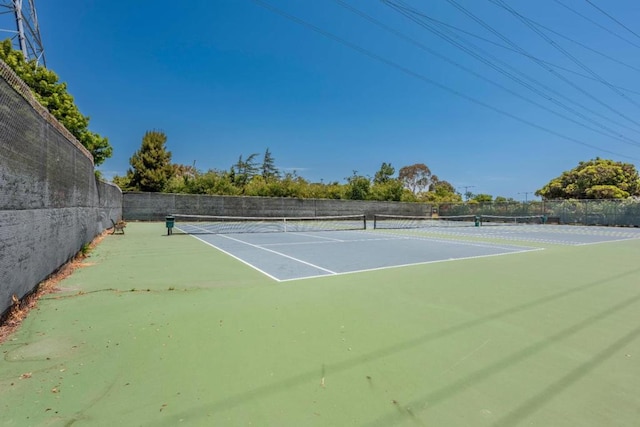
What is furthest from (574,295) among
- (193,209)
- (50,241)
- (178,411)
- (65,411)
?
(193,209)

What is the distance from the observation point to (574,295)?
5.03 metres

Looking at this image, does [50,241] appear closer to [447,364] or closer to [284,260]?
[284,260]

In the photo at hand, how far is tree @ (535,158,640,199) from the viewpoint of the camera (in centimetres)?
3544

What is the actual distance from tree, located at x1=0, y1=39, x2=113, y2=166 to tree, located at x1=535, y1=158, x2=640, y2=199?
47.3m

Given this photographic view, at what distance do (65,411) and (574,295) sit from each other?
6.33m

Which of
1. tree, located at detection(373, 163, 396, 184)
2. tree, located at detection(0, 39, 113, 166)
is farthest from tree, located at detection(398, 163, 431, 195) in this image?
tree, located at detection(0, 39, 113, 166)

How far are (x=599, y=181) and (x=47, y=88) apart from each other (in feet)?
162

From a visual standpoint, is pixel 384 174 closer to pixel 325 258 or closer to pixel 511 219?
pixel 511 219

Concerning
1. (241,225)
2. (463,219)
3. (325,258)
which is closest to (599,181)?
(463,219)

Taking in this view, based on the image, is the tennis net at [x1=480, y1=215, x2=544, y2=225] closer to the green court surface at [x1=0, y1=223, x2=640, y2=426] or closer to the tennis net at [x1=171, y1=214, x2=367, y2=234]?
the tennis net at [x1=171, y1=214, x2=367, y2=234]

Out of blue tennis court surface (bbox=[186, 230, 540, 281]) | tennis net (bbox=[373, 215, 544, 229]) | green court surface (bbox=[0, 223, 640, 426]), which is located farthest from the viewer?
tennis net (bbox=[373, 215, 544, 229])

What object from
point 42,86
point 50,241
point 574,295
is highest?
point 42,86

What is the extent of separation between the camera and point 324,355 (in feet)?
9.54

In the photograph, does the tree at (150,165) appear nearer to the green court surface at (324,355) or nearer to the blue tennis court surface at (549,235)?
the blue tennis court surface at (549,235)
